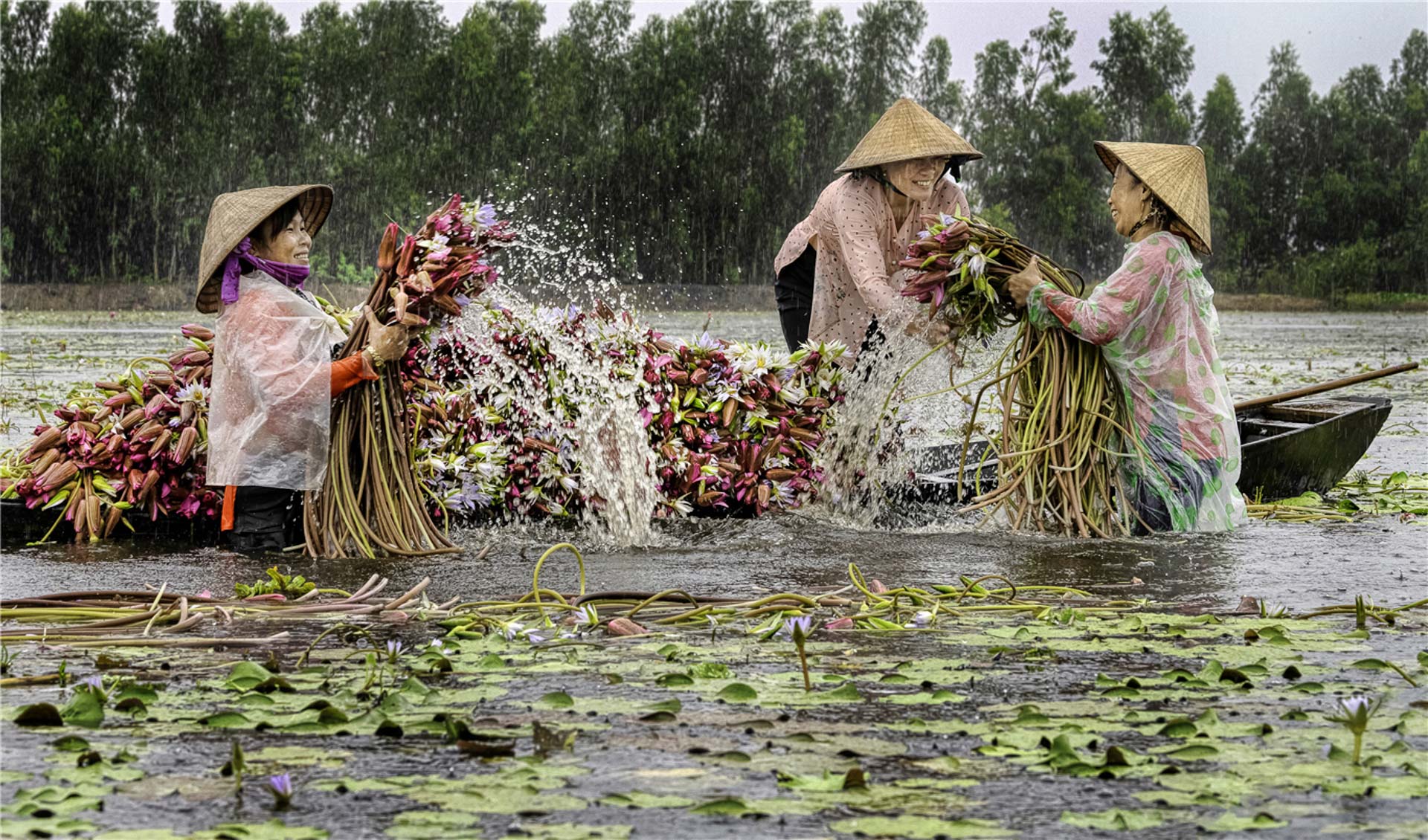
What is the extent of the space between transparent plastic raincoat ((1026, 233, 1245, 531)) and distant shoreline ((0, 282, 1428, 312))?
3038cm

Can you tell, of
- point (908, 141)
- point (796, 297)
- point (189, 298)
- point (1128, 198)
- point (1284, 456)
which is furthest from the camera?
point (189, 298)

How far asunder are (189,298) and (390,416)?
153 feet

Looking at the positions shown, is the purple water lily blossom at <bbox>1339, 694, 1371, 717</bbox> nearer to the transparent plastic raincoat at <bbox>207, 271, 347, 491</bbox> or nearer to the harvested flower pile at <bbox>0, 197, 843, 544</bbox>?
the harvested flower pile at <bbox>0, 197, 843, 544</bbox>

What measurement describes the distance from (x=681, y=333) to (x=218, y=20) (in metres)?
40.6

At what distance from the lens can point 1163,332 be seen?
6.24m

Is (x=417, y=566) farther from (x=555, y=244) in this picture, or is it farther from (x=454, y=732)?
(x=555, y=244)

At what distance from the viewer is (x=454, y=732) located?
3262mm

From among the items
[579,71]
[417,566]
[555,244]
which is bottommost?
[417,566]

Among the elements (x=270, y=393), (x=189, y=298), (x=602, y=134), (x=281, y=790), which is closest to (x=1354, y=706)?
(x=281, y=790)

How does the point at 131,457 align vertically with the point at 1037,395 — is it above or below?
below

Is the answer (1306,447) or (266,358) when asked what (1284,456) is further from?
(266,358)

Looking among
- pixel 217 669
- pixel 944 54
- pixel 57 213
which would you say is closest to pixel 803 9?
pixel 944 54

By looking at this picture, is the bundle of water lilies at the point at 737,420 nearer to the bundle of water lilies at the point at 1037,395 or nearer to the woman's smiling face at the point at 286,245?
the bundle of water lilies at the point at 1037,395

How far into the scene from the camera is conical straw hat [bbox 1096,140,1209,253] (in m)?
6.04
